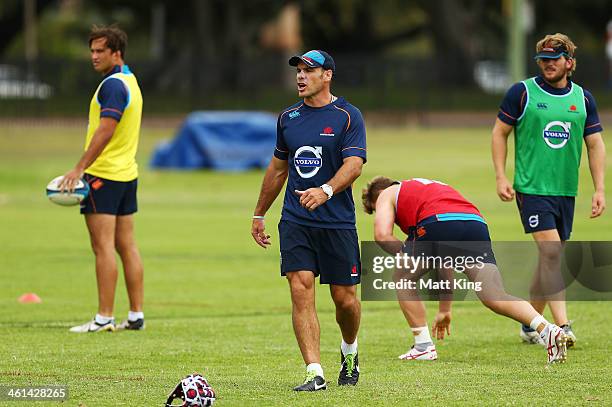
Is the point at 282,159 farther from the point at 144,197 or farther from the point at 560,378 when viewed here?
the point at 144,197

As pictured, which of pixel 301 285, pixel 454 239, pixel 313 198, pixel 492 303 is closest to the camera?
pixel 313 198

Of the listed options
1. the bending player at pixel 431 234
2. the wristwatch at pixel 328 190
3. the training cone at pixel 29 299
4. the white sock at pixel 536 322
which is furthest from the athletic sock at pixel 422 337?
the training cone at pixel 29 299

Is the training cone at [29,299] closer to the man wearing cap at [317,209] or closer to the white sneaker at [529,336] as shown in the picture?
the white sneaker at [529,336]

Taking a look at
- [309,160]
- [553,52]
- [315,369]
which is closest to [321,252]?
[309,160]

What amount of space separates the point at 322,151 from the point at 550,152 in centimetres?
275

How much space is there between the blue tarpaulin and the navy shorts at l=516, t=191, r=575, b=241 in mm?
21463

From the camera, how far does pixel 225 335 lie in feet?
36.3

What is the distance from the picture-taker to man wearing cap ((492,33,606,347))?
10383 millimetres

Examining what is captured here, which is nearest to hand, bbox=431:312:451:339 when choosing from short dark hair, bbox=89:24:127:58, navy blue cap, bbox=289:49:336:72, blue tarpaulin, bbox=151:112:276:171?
navy blue cap, bbox=289:49:336:72

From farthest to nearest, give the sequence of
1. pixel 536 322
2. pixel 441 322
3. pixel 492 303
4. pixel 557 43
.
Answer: pixel 557 43 < pixel 441 322 < pixel 492 303 < pixel 536 322

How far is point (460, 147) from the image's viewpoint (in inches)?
1529

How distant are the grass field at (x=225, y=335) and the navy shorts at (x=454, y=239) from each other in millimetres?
781

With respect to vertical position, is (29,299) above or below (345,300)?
below

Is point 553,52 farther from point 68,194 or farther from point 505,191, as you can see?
point 68,194
